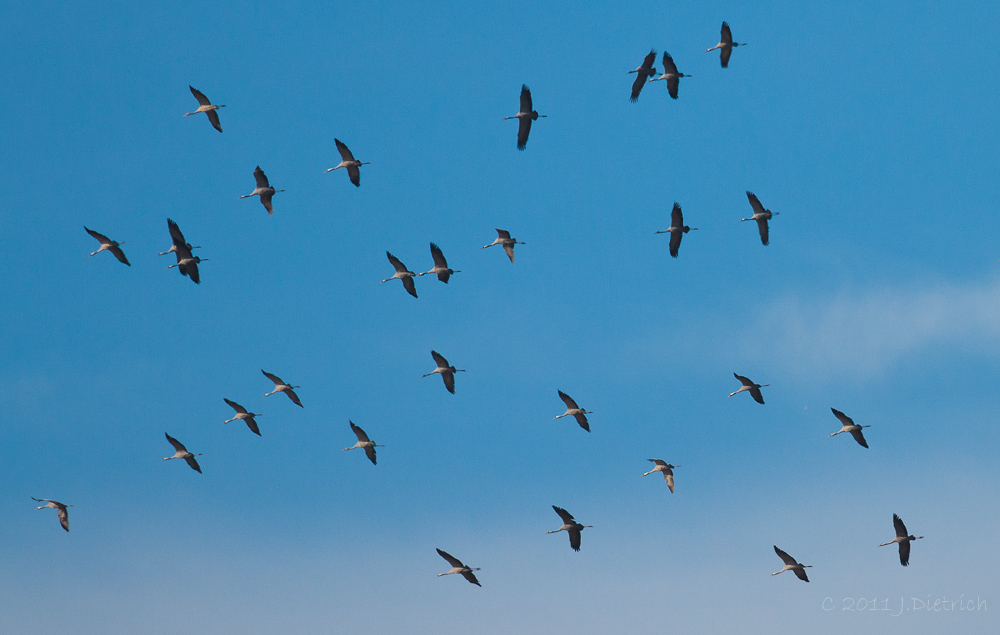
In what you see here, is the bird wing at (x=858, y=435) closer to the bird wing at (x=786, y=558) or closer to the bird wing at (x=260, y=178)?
the bird wing at (x=786, y=558)

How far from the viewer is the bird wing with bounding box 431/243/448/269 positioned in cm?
5684

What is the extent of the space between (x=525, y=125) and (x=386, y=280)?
848 cm

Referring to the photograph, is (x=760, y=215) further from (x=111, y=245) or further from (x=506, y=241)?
(x=111, y=245)

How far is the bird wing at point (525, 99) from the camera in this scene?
54.2 m

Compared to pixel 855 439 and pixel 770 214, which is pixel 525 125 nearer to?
pixel 770 214

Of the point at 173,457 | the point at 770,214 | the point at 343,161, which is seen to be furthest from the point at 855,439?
the point at 173,457

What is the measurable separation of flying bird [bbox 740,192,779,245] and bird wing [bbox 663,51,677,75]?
556 cm

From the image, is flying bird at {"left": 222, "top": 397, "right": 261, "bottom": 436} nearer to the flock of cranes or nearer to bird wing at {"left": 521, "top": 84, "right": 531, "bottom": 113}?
the flock of cranes

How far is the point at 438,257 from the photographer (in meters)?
57.2

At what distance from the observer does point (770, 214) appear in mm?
57625

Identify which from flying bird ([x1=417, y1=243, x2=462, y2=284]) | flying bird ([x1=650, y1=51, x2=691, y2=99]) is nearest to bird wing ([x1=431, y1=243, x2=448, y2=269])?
flying bird ([x1=417, y1=243, x2=462, y2=284])

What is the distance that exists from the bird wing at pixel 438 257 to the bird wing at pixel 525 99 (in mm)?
6223

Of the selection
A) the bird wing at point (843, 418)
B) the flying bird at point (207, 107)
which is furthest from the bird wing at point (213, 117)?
the bird wing at point (843, 418)

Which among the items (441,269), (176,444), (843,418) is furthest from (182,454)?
(843,418)
